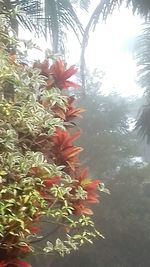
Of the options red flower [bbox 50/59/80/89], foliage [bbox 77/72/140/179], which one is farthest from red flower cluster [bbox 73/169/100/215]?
foliage [bbox 77/72/140/179]

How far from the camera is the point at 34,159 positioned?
4.67 ft

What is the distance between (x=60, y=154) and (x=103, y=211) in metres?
9.57

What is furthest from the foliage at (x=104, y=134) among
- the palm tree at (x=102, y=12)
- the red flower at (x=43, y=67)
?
the red flower at (x=43, y=67)

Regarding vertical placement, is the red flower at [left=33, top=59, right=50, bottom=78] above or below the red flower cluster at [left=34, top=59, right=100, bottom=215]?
above

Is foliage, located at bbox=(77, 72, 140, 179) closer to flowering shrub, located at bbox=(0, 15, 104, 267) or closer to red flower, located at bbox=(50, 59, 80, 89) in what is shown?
red flower, located at bbox=(50, 59, 80, 89)

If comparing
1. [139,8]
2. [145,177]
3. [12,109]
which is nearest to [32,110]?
[12,109]

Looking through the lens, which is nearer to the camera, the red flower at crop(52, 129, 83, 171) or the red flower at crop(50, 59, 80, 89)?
the red flower at crop(52, 129, 83, 171)

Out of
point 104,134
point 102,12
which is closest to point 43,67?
point 102,12

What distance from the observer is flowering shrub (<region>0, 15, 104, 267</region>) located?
131cm

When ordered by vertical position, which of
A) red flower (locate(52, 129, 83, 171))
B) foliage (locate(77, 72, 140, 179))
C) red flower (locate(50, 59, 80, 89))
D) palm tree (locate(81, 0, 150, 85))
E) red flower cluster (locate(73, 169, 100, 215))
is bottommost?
foliage (locate(77, 72, 140, 179))

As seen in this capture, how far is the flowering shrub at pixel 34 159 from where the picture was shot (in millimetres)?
1314

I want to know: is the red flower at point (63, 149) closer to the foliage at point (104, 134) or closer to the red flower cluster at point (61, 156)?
the red flower cluster at point (61, 156)

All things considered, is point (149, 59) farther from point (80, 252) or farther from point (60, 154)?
point (60, 154)

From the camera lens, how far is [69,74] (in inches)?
68.4
